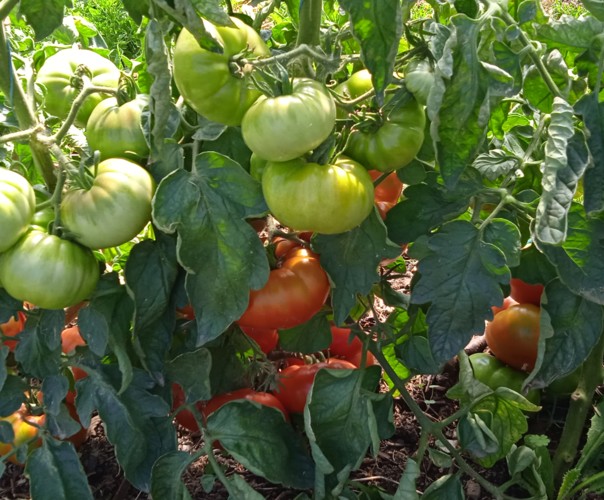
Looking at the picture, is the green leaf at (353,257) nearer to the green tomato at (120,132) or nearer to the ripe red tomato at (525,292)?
the green tomato at (120,132)

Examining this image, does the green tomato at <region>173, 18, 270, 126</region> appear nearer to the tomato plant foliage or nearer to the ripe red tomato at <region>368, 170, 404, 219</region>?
the tomato plant foliage

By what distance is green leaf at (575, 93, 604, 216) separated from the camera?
0.91m

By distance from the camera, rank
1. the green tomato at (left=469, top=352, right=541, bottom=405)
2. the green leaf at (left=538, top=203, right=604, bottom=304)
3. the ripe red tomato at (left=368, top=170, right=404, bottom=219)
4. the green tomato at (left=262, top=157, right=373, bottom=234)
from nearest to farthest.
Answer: the green tomato at (left=262, top=157, right=373, bottom=234) < the green leaf at (left=538, top=203, right=604, bottom=304) < the ripe red tomato at (left=368, top=170, right=404, bottom=219) < the green tomato at (left=469, top=352, right=541, bottom=405)

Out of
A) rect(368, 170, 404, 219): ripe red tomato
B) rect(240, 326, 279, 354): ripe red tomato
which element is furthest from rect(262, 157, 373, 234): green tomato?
rect(240, 326, 279, 354): ripe red tomato

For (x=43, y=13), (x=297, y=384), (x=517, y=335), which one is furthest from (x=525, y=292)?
(x=43, y=13)

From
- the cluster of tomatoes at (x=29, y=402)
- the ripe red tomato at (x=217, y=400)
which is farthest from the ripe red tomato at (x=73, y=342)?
the ripe red tomato at (x=217, y=400)

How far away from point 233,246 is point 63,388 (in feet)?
1.31

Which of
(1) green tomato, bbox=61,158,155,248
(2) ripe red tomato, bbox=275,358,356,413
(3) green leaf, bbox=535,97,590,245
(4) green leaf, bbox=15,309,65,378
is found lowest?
(2) ripe red tomato, bbox=275,358,356,413

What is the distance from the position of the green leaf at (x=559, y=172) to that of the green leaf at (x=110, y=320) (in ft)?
2.00

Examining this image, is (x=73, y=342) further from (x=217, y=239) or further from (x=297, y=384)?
(x=217, y=239)

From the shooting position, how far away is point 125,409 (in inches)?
45.2

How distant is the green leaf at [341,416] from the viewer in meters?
1.18

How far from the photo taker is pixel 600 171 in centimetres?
92

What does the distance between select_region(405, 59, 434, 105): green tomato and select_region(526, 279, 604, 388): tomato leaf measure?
0.38 meters
